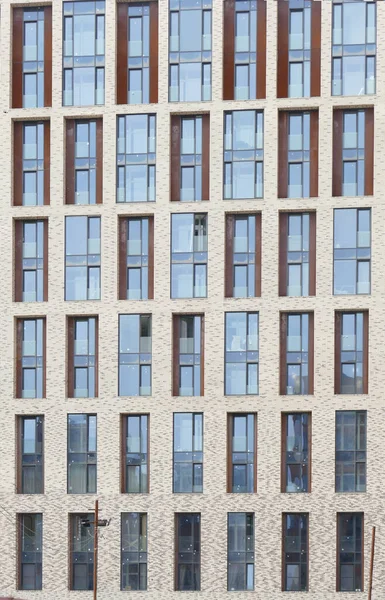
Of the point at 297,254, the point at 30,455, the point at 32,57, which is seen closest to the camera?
the point at 297,254

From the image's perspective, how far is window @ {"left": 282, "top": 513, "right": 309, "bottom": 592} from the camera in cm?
6606

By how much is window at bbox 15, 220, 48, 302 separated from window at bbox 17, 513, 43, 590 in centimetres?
1038

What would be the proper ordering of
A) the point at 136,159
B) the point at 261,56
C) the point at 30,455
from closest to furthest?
the point at 30,455 < the point at 261,56 < the point at 136,159

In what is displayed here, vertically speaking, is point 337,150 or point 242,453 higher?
point 337,150

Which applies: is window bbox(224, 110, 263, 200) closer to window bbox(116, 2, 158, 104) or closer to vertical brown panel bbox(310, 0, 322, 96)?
vertical brown panel bbox(310, 0, 322, 96)

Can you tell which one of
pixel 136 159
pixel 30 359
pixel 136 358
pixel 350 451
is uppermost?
pixel 136 159

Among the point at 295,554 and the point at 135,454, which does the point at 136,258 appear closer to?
the point at 135,454

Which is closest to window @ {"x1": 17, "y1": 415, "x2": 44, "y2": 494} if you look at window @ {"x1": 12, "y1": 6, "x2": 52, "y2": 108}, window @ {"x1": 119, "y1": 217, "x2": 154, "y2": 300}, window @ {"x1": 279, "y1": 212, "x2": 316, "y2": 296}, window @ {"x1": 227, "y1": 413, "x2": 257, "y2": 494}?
window @ {"x1": 119, "y1": 217, "x2": 154, "y2": 300}

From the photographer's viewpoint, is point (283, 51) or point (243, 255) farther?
point (283, 51)

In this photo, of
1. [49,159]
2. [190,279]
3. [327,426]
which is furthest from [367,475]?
[49,159]

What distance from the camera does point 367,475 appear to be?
66.0 metres

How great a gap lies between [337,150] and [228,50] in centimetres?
704

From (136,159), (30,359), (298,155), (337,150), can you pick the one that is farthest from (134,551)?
(337,150)

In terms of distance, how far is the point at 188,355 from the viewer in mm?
67875
